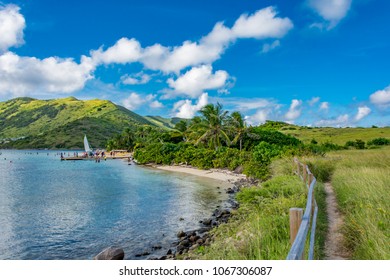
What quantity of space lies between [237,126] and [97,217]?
119 ft

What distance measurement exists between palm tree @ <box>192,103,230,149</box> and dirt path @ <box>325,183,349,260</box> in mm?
40977

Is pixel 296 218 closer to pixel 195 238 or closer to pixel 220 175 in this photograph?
pixel 195 238

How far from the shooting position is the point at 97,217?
21.5 m

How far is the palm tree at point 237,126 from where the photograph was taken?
177 ft

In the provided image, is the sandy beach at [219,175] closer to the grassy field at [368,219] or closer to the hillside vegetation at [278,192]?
the hillside vegetation at [278,192]

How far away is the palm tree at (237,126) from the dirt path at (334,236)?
41963 mm

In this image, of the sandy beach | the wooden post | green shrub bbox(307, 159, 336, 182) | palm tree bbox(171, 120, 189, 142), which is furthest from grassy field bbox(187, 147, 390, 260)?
palm tree bbox(171, 120, 189, 142)

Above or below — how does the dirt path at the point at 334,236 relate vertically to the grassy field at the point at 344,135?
below

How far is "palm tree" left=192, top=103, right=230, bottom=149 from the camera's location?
173 feet

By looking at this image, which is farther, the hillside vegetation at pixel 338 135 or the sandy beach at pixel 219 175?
the hillside vegetation at pixel 338 135

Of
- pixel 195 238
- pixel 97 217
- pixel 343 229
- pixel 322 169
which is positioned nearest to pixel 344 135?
pixel 322 169

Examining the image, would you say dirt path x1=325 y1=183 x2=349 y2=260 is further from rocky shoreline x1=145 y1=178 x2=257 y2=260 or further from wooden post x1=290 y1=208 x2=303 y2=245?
rocky shoreline x1=145 y1=178 x2=257 y2=260

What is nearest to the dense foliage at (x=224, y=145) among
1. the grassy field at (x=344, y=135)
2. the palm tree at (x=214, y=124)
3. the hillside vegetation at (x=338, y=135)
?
the palm tree at (x=214, y=124)
